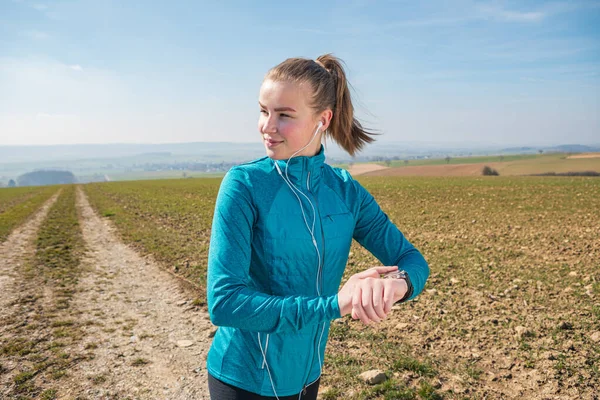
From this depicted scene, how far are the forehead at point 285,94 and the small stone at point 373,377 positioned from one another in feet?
13.4

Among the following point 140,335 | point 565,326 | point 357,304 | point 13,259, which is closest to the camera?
point 357,304

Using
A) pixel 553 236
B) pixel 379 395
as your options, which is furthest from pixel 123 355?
pixel 553 236

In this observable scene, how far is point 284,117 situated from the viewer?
1.63 meters

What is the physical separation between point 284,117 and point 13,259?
12521 mm

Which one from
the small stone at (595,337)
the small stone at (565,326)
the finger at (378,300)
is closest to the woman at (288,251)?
the finger at (378,300)

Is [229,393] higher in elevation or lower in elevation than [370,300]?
lower

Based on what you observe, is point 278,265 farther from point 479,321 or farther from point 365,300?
point 479,321

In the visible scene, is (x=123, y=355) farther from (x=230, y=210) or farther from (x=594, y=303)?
(x=594, y=303)

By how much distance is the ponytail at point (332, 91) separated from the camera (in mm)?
1619

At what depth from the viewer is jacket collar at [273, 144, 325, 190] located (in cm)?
170

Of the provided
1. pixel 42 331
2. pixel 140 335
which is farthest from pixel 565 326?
pixel 42 331

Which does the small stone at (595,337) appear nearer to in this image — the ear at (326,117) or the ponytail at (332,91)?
the ponytail at (332,91)

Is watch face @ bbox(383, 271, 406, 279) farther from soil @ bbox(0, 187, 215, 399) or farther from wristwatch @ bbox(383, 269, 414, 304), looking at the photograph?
soil @ bbox(0, 187, 215, 399)

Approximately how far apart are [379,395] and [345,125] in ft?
12.2
